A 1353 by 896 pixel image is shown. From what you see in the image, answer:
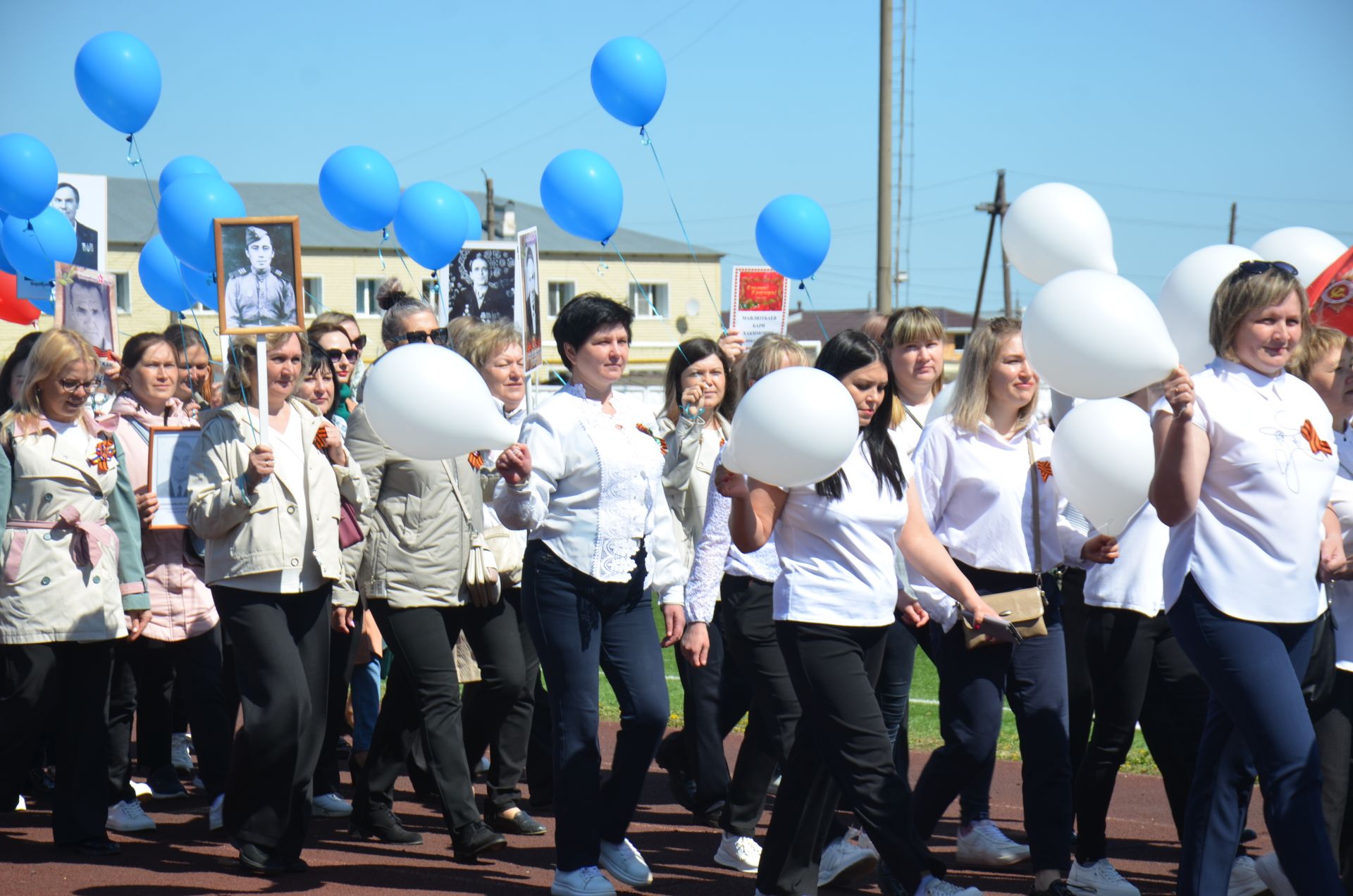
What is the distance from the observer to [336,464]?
5.82m

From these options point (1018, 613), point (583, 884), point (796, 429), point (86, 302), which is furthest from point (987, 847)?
point (86, 302)

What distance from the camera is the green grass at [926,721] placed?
26.9 ft

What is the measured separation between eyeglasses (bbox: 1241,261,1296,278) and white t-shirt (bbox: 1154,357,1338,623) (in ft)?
1.04

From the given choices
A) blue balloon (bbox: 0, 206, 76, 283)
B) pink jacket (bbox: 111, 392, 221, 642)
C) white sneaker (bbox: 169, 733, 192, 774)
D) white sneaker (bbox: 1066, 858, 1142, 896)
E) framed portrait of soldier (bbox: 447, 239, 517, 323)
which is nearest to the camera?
white sneaker (bbox: 1066, 858, 1142, 896)

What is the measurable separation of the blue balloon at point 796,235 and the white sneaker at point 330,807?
4037 millimetres

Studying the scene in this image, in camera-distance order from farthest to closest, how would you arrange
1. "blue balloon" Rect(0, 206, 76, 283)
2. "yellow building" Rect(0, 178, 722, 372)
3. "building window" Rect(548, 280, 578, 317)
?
"building window" Rect(548, 280, 578, 317) < "yellow building" Rect(0, 178, 722, 372) < "blue balloon" Rect(0, 206, 76, 283)

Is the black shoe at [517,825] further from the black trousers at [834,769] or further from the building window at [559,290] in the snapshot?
the building window at [559,290]

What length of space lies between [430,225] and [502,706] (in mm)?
3515

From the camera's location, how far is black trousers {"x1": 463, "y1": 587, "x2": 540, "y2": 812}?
6.06 meters

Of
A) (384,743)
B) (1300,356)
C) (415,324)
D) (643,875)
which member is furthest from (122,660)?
(1300,356)

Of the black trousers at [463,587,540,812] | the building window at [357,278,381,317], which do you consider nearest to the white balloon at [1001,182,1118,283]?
the black trousers at [463,587,540,812]

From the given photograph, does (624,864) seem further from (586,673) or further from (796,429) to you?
(796,429)

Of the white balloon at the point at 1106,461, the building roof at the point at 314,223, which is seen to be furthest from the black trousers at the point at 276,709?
the building roof at the point at 314,223

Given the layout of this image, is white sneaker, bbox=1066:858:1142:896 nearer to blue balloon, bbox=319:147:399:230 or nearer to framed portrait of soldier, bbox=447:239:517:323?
framed portrait of soldier, bbox=447:239:517:323
